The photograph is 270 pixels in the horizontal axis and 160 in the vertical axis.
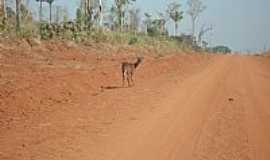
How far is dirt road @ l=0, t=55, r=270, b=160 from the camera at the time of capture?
23.9 feet

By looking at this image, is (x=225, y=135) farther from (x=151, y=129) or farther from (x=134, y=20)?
(x=134, y=20)

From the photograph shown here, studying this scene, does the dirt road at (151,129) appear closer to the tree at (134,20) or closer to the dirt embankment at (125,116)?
the dirt embankment at (125,116)

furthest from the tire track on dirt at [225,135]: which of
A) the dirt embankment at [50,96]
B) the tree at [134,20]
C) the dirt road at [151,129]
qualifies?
the tree at [134,20]

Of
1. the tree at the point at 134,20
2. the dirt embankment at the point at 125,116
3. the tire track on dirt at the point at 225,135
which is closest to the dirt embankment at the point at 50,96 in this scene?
the dirt embankment at the point at 125,116

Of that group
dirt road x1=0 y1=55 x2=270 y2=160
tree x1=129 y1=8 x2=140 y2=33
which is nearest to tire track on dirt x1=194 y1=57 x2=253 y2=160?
dirt road x1=0 y1=55 x2=270 y2=160

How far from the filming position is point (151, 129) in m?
8.88

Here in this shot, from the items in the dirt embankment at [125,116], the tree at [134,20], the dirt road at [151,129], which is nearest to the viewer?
the dirt road at [151,129]

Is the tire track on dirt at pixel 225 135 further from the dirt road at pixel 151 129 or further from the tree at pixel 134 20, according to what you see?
the tree at pixel 134 20

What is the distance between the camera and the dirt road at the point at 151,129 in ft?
23.9

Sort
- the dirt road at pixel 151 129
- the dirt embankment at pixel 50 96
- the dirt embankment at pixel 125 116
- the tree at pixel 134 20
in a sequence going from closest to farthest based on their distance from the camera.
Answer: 1. the dirt road at pixel 151 129
2. the dirt embankment at pixel 125 116
3. the dirt embankment at pixel 50 96
4. the tree at pixel 134 20

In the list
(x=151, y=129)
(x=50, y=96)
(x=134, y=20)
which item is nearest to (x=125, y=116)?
(x=151, y=129)

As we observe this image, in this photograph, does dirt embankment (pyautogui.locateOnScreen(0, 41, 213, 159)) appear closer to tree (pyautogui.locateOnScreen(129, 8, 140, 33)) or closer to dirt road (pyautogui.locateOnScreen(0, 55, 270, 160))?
dirt road (pyautogui.locateOnScreen(0, 55, 270, 160))

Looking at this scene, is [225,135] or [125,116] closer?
[225,135]

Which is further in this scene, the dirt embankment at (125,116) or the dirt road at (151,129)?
the dirt embankment at (125,116)
